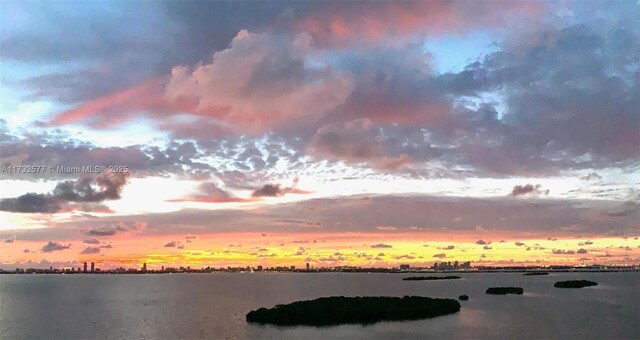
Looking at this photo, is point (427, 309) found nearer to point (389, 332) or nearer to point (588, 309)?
point (389, 332)

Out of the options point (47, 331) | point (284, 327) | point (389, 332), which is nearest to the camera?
point (389, 332)

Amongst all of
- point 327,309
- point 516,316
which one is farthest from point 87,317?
point 516,316

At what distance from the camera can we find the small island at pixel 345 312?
7125 centimetres

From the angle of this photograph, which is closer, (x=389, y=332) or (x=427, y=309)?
(x=389, y=332)

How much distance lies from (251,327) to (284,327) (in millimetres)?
4699

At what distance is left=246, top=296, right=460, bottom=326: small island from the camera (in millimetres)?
71250

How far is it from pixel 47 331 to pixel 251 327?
97.2ft

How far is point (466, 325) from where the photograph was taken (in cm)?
7038

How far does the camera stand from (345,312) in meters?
74.2

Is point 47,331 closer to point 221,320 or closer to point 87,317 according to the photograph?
point 87,317

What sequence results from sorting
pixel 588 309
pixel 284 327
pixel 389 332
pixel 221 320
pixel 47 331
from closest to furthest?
pixel 389 332
pixel 284 327
pixel 47 331
pixel 221 320
pixel 588 309

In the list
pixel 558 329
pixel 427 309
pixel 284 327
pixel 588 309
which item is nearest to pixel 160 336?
pixel 284 327

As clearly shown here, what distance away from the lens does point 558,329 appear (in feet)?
217

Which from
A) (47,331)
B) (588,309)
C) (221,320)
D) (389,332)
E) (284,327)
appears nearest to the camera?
(389,332)
